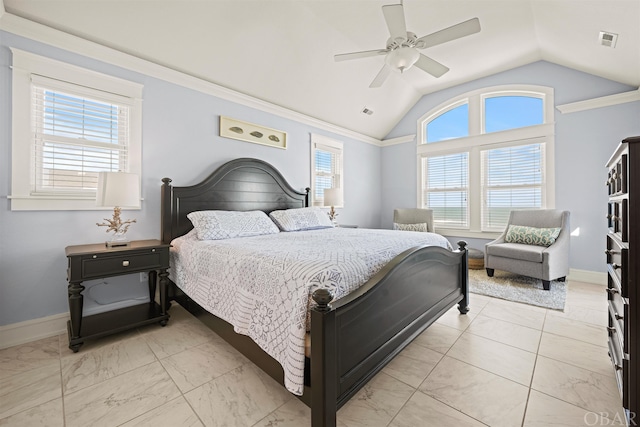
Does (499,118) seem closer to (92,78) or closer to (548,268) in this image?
(548,268)

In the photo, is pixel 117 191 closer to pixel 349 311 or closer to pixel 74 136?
pixel 74 136

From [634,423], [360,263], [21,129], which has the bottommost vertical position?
[634,423]

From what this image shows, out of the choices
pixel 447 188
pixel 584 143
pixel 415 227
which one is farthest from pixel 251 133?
pixel 584 143

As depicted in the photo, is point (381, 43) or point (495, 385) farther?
point (381, 43)

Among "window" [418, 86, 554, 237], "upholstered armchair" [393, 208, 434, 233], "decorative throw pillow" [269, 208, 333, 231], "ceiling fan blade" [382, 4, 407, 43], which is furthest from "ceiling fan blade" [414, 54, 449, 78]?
"upholstered armchair" [393, 208, 434, 233]

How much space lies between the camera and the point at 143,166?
2.83 metres

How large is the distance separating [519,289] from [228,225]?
11.7ft

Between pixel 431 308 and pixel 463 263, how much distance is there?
2.68ft

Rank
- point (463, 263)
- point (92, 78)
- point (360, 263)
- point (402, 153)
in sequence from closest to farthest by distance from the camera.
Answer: point (360, 263), point (92, 78), point (463, 263), point (402, 153)

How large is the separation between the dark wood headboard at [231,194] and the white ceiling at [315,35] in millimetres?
1074

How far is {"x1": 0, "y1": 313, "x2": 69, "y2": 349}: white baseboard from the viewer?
7.06 feet

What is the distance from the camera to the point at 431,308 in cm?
218

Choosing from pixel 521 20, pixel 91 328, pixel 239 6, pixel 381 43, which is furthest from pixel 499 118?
pixel 91 328

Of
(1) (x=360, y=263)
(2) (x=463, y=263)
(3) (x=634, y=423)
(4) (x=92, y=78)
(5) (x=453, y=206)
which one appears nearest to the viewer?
(3) (x=634, y=423)
